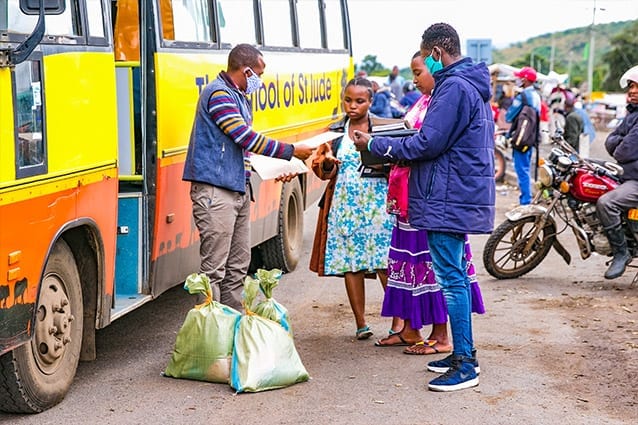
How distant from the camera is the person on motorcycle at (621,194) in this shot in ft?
31.7

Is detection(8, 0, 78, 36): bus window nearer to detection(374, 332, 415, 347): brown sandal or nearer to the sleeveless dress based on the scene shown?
the sleeveless dress

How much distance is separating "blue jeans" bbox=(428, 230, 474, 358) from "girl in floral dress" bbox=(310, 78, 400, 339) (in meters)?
1.09

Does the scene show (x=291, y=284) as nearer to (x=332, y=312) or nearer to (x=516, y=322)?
(x=332, y=312)

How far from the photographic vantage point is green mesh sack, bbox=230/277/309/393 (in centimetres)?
625

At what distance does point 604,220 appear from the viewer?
980 cm

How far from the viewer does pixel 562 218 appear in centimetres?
1027

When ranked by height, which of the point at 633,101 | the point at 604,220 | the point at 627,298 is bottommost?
the point at 627,298

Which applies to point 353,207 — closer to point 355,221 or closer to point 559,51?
point 355,221

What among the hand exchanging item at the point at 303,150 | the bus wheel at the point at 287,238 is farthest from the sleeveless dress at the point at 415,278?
the bus wheel at the point at 287,238

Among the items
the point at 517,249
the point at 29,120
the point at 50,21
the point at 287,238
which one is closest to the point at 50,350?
the point at 29,120

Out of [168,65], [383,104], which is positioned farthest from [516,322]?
[383,104]

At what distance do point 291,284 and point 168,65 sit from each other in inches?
135

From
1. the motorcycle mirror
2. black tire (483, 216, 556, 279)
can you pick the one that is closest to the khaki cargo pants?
black tire (483, 216, 556, 279)

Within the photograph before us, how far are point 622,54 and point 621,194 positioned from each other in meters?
53.8
